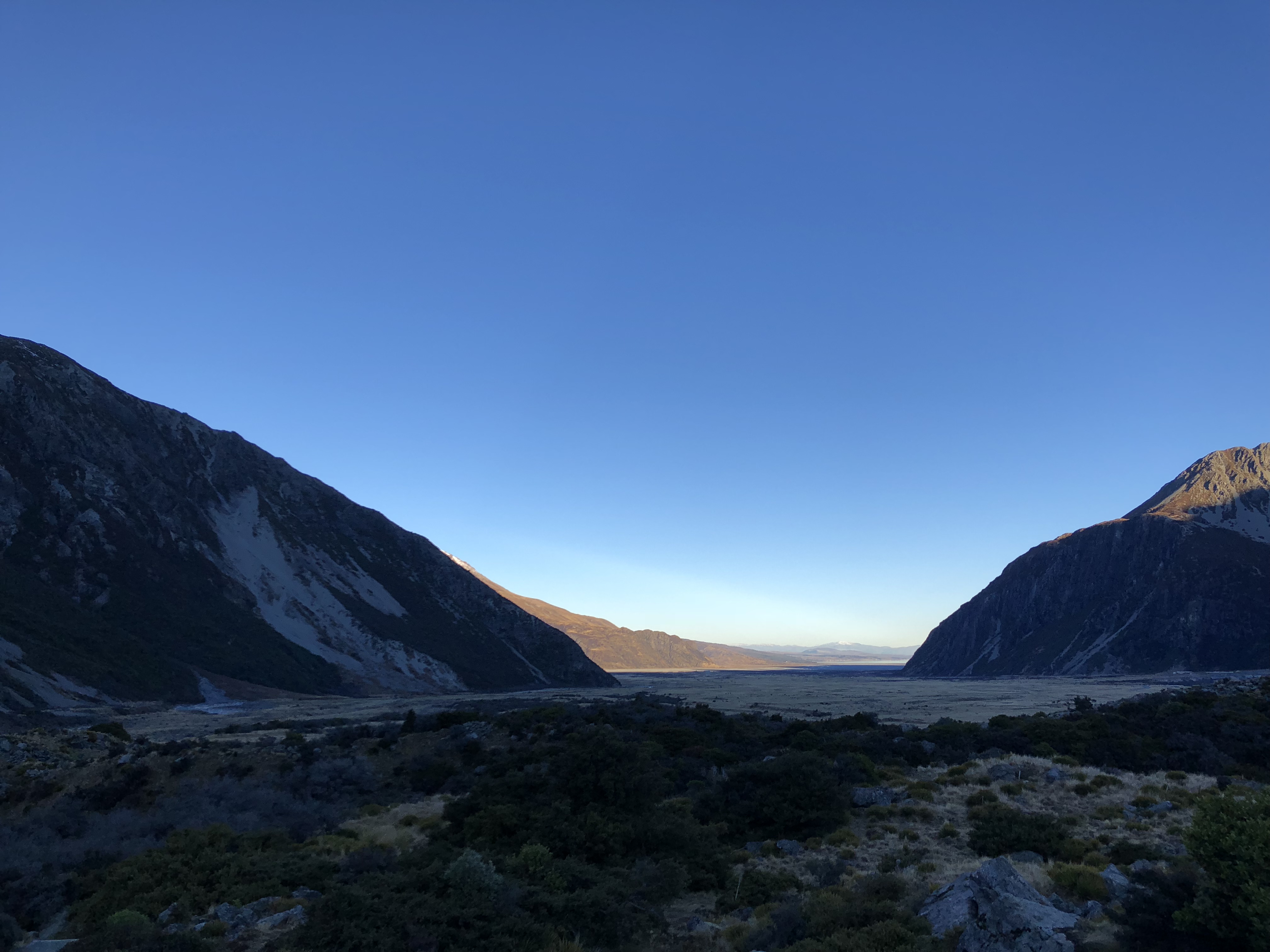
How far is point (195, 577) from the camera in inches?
3590

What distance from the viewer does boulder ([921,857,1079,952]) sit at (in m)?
9.44

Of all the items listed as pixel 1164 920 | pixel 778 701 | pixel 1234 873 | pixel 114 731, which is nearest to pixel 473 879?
pixel 1164 920

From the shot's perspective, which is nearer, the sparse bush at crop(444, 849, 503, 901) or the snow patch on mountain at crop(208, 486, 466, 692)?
the sparse bush at crop(444, 849, 503, 901)

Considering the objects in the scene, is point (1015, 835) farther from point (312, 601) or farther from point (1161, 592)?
point (1161, 592)

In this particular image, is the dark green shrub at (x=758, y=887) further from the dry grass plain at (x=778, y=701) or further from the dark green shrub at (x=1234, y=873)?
the dry grass plain at (x=778, y=701)

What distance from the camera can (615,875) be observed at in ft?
47.0

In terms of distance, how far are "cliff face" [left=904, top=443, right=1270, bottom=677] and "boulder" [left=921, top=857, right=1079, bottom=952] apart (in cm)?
16158

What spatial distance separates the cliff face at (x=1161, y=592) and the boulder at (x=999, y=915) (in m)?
162

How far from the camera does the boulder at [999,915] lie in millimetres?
9438

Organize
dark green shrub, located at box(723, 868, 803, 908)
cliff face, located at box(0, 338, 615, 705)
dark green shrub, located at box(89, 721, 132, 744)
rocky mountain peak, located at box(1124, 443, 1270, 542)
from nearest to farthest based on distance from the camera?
1. dark green shrub, located at box(723, 868, 803, 908)
2. dark green shrub, located at box(89, 721, 132, 744)
3. cliff face, located at box(0, 338, 615, 705)
4. rocky mountain peak, located at box(1124, 443, 1270, 542)

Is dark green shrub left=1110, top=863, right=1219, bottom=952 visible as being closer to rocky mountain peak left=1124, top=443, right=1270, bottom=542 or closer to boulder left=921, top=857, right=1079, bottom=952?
boulder left=921, top=857, right=1079, bottom=952

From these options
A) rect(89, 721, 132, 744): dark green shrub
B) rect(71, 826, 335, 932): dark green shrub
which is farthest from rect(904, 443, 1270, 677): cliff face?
rect(71, 826, 335, 932): dark green shrub

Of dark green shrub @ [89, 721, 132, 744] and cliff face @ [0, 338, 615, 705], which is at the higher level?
cliff face @ [0, 338, 615, 705]

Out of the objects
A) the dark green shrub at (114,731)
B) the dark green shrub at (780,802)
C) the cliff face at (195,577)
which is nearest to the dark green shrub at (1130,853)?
the dark green shrub at (780,802)
